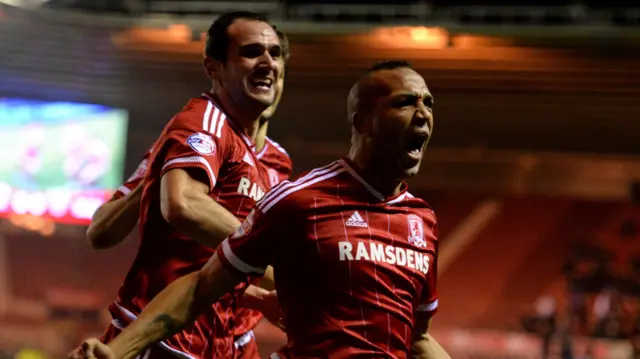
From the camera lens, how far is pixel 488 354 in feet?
26.0

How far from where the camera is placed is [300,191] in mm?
2082

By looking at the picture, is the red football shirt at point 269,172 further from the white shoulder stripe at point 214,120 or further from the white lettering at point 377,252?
the white lettering at point 377,252

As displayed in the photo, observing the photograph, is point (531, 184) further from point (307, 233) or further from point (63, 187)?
point (307, 233)

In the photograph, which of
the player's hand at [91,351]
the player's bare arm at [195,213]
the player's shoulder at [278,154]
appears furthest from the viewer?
the player's shoulder at [278,154]

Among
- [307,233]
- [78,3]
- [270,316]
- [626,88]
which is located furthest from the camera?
[78,3]

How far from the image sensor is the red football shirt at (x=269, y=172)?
2783 millimetres

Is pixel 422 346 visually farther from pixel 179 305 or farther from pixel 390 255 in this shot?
pixel 179 305

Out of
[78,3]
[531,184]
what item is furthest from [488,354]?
[78,3]

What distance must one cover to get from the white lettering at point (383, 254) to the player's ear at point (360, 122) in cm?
27

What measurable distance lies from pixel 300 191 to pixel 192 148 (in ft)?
1.36

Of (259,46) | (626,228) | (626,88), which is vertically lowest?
(626,228)

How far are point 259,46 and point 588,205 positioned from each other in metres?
5.81

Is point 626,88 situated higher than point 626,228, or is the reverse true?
point 626,88

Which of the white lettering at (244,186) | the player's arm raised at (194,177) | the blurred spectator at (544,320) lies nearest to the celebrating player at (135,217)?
the white lettering at (244,186)
